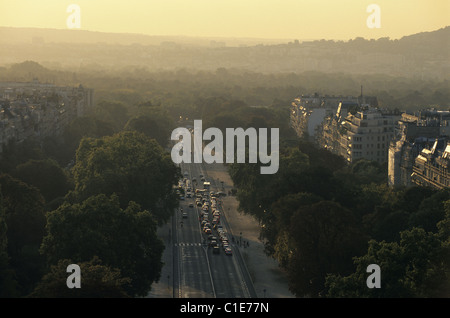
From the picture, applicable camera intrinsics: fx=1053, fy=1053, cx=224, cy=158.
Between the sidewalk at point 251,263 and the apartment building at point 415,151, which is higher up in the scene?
the apartment building at point 415,151

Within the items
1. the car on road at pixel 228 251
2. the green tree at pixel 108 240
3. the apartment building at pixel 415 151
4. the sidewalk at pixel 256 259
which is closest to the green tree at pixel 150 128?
the sidewalk at pixel 256 259

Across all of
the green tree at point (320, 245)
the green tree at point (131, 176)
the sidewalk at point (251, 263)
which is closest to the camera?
the green tree at point (320, 245)

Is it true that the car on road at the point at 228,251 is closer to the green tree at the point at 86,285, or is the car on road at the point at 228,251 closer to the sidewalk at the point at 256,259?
the sidewalk at the point at 256,259

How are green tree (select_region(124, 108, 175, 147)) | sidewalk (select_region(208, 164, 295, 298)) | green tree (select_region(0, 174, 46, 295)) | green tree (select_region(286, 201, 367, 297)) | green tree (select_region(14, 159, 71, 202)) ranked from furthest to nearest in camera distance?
green tree (select_region(124, 108, 175, 147)), green tree (select_region(14, 159, 71, 202)), sidewalk (select_region(208, 164, 295, 298)), green tree (select_region(286, 201, 367, 297)), green tree (select_region(0, 174, 46, 295))

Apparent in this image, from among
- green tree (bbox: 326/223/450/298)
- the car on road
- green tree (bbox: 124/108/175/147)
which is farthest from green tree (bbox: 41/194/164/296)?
green tree (bbox: 124/108/175/147)

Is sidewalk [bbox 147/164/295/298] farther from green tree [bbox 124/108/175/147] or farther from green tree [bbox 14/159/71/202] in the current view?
green tree [bbox 124/108/175/147]

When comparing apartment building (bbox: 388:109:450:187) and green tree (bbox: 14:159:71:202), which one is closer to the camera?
green tree (bbox: 14:159:71:202)

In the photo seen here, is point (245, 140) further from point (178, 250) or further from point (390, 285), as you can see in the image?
point (390, 285)

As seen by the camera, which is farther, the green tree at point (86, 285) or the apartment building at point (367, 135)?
the apartment building at point (367, 135)
